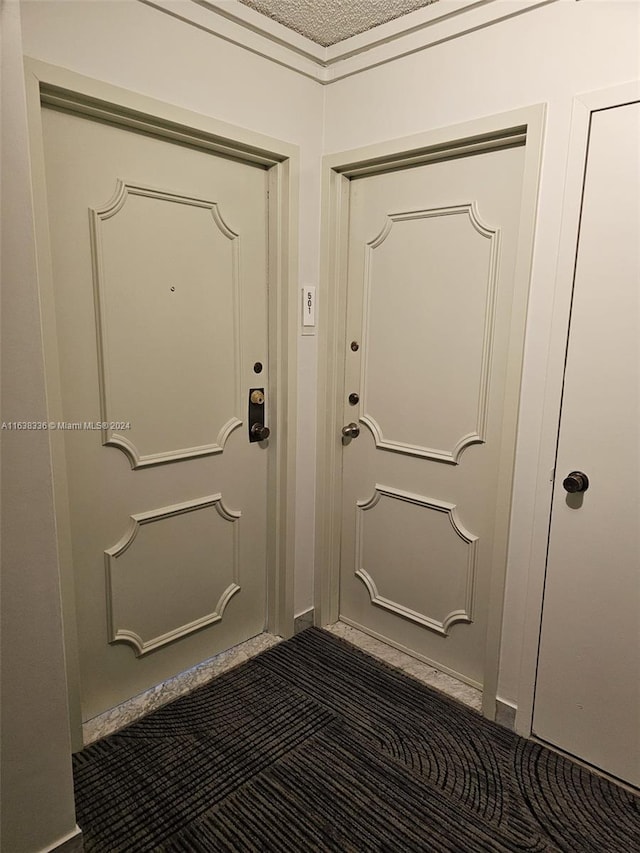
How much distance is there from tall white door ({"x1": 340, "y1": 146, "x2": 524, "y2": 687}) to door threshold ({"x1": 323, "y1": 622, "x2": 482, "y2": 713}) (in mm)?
39

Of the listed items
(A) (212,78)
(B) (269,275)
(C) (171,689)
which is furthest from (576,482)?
(A) (212,78)

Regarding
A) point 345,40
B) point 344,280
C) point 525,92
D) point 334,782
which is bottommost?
point 334,782

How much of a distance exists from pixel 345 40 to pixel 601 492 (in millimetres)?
1835

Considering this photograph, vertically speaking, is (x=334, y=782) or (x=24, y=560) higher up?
(x=24, y=560)

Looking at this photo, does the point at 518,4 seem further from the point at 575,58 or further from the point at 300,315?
the point at 300,315

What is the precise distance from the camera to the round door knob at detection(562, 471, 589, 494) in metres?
1.64

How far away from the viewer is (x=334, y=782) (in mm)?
1694

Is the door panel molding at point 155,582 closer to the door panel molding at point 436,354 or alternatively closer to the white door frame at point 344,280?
the white door frame at point 344,280

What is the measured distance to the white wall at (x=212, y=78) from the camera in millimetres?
1480

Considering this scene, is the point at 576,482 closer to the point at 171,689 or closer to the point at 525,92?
the point at 525,92

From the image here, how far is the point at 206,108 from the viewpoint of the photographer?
5.98 ft

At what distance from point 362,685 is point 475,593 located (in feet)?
1.86

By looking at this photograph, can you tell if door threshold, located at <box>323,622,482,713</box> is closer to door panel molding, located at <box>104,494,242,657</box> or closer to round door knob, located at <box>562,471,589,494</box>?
door panel molding, located at <box>104,494,242,657</box>

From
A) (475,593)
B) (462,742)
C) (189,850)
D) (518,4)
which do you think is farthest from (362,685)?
(518,4)
